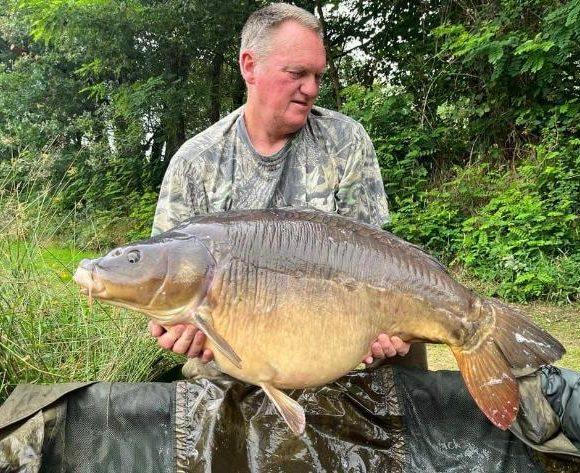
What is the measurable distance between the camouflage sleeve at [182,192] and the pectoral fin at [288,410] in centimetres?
70

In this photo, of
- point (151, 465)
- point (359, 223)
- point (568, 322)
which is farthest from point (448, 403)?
point (568, 322)

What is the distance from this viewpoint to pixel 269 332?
1241mm

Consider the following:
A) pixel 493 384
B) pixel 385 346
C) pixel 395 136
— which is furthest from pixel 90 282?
pixel 395 136

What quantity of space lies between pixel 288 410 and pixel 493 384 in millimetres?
447

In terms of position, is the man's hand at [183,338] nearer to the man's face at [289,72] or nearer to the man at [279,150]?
the man at [279,150]

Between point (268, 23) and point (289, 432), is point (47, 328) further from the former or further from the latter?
point (268, 23)

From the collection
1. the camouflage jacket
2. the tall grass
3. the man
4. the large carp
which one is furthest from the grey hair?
the tall grass

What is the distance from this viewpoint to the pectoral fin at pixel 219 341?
47.5 inches

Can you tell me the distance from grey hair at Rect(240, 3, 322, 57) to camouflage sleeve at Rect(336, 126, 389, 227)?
1.22 ft

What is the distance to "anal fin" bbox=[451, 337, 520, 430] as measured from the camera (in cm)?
129

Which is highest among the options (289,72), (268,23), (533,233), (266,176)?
(268,23)

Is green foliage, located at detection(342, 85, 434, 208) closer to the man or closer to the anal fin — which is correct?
the man

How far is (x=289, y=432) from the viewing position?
65.6 inches

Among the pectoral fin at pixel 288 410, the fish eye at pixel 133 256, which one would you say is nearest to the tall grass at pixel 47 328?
the fish eye at pixel 133 256
